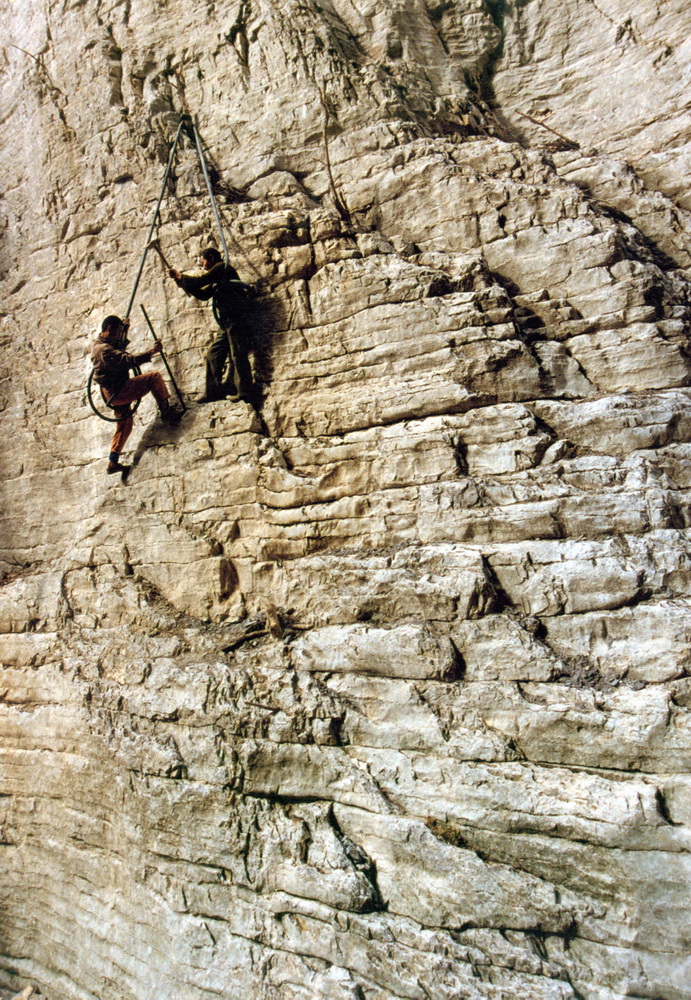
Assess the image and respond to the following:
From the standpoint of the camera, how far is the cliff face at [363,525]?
4.64 metres

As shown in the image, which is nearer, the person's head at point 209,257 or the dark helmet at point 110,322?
the person's head at point 209,257

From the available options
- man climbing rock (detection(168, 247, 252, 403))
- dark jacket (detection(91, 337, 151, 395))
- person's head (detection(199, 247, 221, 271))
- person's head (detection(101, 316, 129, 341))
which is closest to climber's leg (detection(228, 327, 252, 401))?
man climbing rock (detection(168, 247, 252, 403))

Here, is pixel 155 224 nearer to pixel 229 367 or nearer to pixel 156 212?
pixel 156 212

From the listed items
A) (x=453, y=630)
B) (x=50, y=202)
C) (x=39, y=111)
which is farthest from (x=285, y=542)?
(x=39, y=111)

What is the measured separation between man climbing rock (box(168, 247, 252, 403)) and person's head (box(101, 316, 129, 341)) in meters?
0.84

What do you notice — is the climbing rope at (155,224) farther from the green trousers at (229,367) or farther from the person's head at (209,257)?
the green trousers at (229,367)

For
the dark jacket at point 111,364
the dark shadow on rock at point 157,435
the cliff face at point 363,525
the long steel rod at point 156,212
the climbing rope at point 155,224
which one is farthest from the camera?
the long steel rod at point 156,212

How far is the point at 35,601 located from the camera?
286 inches

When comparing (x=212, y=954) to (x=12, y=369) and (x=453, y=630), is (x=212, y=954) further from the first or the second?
(x=12, y=369)

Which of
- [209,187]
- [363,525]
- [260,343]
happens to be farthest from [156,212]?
[363,525]

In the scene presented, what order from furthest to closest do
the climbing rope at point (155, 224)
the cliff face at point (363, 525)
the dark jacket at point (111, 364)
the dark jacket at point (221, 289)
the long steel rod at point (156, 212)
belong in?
the long steel rod at point (156, 212) < the climbing rope at point (155, 224) < the dark jacket at point (111, 364) < the dark jacket at point (221, 289) < the cliff face at point (363, 525)

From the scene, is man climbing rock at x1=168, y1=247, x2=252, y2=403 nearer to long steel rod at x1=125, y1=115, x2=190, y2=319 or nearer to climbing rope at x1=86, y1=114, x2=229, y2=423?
climbing rope at x1=86, y1=114, x2=229, y2=423

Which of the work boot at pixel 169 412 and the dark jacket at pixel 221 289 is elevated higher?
the dark jacket at pixel 221 289

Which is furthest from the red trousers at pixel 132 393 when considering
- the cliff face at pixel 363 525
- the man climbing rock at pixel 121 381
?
the cliff face at pixel 363 525
